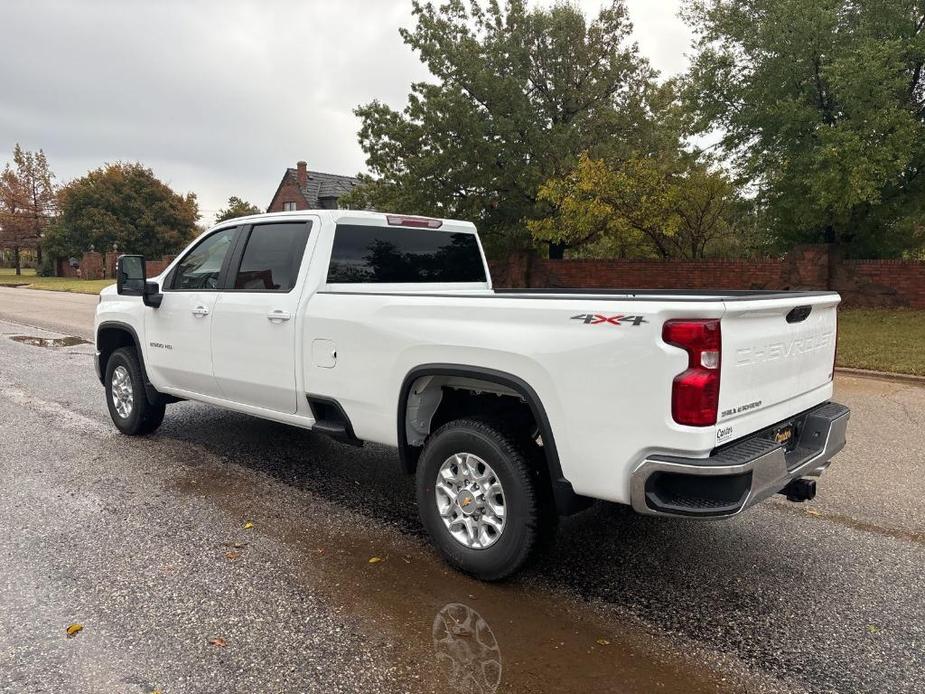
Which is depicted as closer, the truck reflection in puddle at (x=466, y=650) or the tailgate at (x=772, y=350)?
the truck reflection in puddle at (x=466, y=650)

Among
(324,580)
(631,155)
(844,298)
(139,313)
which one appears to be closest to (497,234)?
(631,155)

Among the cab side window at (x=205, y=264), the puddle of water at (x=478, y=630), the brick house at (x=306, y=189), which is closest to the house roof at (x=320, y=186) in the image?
the brick house at (x=306, y=189)

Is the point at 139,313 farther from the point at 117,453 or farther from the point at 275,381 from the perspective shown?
the point at 275,381

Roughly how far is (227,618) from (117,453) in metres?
3.21

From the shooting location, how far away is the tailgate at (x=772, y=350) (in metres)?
2.88

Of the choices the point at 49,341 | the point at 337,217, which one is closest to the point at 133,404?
the point at 337,217

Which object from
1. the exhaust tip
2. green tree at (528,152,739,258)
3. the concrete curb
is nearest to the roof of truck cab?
the exhaust tip

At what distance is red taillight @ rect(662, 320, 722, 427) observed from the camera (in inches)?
109

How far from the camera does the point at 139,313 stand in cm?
592

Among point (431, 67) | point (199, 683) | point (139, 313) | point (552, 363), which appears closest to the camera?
point (199, 683)

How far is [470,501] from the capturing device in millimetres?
3535

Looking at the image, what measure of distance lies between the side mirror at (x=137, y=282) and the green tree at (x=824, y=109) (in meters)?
13.8

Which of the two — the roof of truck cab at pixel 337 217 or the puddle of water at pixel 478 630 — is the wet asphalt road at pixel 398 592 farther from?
the roof of truck cab at pixel 337 217

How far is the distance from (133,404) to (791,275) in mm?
15597
